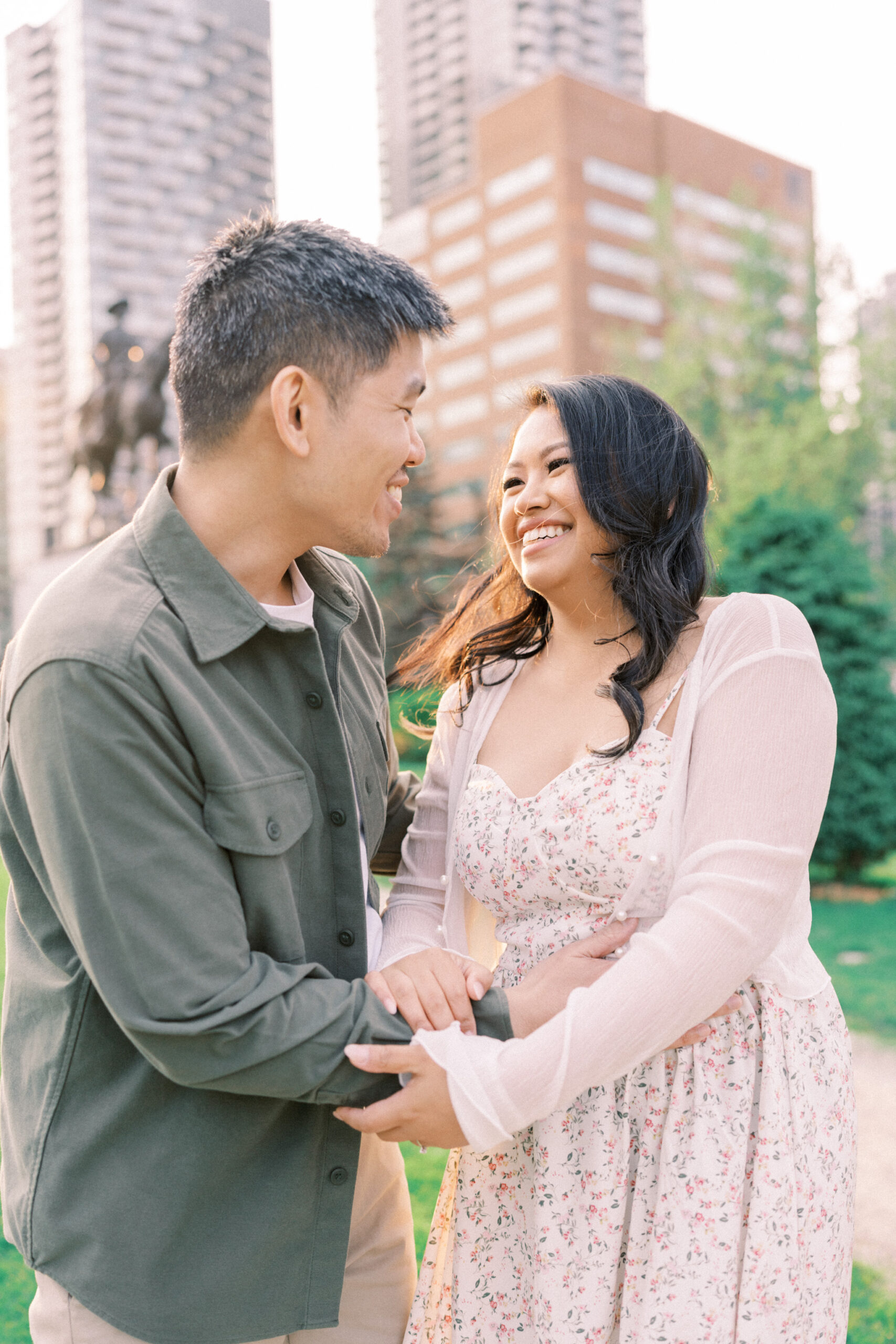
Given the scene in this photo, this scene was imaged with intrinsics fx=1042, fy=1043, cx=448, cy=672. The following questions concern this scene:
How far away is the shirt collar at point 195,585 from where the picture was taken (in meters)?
1.54

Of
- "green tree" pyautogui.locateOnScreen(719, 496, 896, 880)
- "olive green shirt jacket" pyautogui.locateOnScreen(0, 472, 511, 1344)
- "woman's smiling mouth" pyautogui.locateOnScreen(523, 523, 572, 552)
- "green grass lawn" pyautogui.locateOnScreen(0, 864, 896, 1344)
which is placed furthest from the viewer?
"green tree" pyautogui.locateOnScreen(719, 496, 896, 880)

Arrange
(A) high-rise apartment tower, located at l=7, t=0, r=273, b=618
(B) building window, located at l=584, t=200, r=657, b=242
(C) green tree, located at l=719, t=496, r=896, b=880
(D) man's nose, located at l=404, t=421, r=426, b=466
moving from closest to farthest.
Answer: (D) man's nose, located at l=404, t=421, r=426, b=466, (C) green tree, located at l=719, t=496, r=896, b=880, (A) high-rise apartment tower, located at l=7, t=0, r=273, b=618, (B) building window, located at l=584, t=200, r=657, b=242

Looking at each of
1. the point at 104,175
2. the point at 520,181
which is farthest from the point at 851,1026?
the point at 520,181

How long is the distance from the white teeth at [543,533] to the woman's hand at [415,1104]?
0.97 m

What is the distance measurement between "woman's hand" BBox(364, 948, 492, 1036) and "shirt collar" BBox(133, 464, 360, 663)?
0.57 metres

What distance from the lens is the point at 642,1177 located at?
1588 millimetres

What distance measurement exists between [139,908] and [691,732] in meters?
0.88

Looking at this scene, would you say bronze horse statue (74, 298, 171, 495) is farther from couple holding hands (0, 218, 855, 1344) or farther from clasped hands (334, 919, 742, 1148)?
clasped hands (334, 919, 742, 1148)

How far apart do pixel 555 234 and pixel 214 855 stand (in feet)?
155

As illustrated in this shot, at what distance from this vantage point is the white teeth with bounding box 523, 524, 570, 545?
1.99 meters

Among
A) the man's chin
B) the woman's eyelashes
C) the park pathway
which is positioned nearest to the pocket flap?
the man's chin

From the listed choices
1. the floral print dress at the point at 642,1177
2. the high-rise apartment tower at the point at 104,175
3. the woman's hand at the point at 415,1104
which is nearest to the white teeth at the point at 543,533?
the floral print dress at the point at 642,1177

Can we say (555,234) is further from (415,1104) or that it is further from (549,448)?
(415,1104)

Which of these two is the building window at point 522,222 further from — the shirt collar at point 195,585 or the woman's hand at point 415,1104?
the woman's hand at point 415,1104
